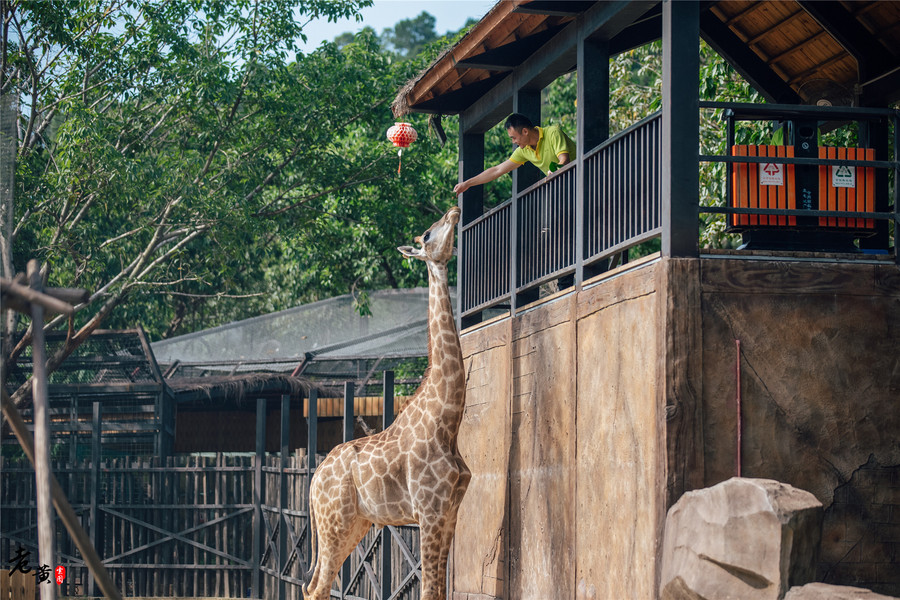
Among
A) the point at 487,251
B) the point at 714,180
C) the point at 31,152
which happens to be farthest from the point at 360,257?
the point at 487,251

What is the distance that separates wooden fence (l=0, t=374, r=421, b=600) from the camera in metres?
16.8

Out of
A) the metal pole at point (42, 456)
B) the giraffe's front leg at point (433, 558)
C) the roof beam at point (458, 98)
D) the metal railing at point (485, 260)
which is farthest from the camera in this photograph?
the roof beam at point (458, 98)

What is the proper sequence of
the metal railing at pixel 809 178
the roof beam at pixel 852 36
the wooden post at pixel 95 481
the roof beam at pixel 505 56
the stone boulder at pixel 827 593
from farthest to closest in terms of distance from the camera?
the wooden post at pixel 95 481 < the roof beam at pixel 505 56 < the roof beam at pixel 852 36 < the metal railing at pixel 809 178 < the stone boulder at pixel 827 593

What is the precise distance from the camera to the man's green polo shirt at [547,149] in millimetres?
9781

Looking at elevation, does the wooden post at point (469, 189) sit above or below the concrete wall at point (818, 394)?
above

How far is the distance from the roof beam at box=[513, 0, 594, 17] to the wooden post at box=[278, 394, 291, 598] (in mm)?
8027

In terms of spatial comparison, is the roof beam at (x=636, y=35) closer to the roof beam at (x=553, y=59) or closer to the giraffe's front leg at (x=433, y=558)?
the roof beam at (x=553, y=59)

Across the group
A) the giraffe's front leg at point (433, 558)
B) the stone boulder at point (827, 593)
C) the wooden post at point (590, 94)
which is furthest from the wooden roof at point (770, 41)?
the stone boulder at point (827, 593)

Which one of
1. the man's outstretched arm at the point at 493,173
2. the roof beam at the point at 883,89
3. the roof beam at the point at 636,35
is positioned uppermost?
the roof beam at the point at 636,35

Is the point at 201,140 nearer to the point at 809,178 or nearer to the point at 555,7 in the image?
the point at 555,7

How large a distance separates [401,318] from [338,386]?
1921mm

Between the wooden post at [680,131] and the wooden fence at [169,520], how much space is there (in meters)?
10.00

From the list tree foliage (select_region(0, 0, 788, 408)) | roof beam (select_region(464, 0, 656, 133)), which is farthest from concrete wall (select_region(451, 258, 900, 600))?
tree foliage (select_region(0, 0, 788, 408))

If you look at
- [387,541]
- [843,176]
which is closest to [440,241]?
[843,176]
